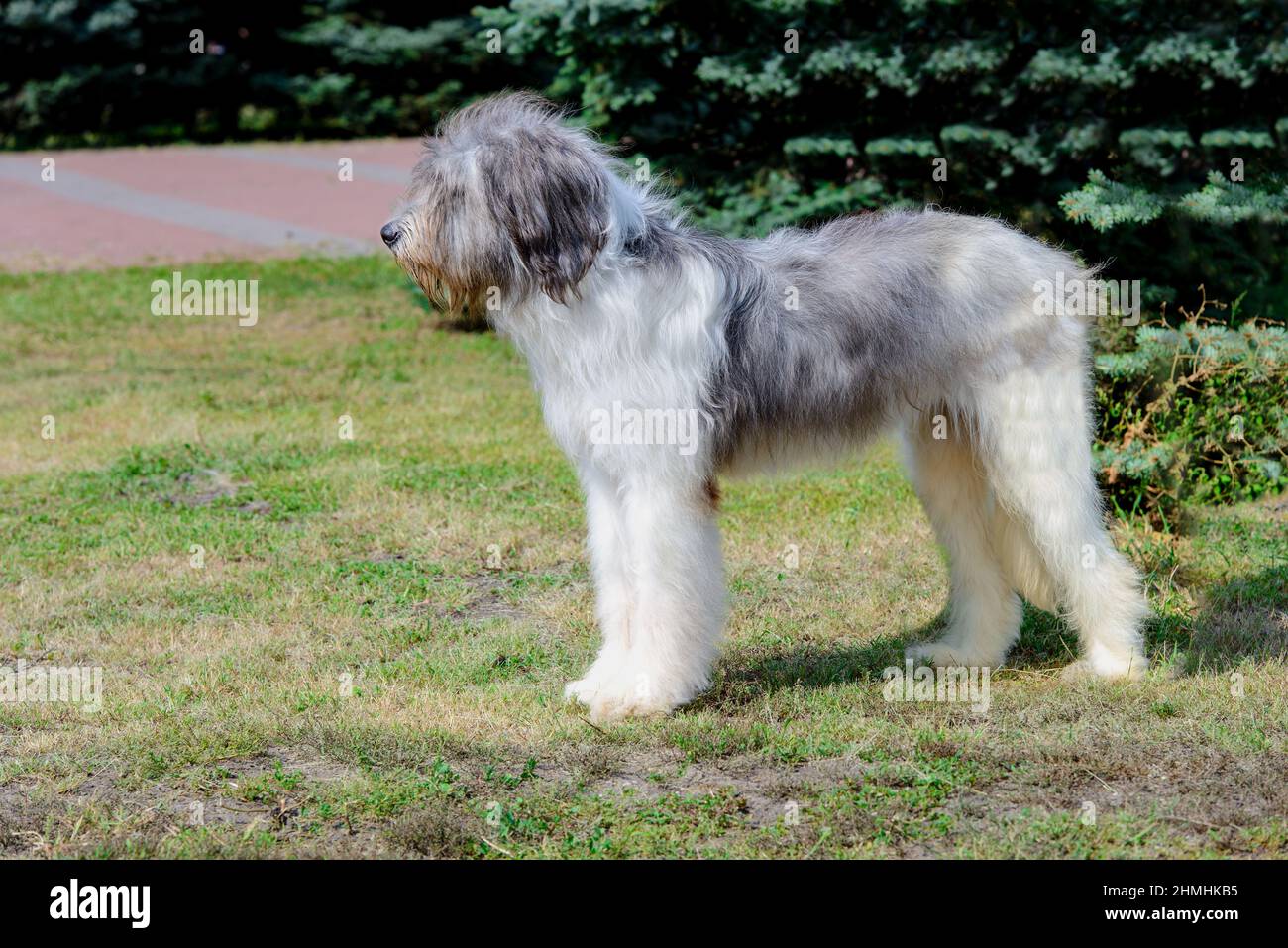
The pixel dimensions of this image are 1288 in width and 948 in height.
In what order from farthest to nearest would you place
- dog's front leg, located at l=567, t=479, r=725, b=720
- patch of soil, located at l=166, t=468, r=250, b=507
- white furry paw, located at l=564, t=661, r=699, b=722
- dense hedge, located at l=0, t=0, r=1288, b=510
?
1. patch of soil, located at l=166, t=468, r=250, b=507
2. dense hedge, located at l=0, t=0, r=1288, b=510
3. white furry paw, located at l=564, t=661, r=699, b=722
4. dog's front leg, located at l=567, t=479, r=725, b=720

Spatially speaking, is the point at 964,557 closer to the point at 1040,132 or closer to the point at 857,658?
the point at 857,658

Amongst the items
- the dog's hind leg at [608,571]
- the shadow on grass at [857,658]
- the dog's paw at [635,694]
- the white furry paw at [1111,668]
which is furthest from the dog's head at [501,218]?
the white furry paw at [1111,668]

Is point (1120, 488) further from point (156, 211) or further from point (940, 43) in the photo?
point (156, 211)

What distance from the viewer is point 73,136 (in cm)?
2466

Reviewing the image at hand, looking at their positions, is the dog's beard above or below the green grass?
above

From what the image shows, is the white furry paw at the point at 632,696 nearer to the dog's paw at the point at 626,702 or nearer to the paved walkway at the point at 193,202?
the dog's paw at the point at 626,702

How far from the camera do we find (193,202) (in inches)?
766

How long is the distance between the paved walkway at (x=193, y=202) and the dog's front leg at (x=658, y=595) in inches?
358

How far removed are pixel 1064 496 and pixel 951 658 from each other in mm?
834

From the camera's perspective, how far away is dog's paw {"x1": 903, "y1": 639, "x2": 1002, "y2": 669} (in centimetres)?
567

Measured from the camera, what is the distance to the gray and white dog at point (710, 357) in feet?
15.8

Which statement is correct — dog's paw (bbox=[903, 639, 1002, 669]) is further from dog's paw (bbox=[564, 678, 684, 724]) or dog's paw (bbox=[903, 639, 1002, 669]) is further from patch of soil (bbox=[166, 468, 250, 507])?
patch of soil (bbox=[166, 468, 250, 507])

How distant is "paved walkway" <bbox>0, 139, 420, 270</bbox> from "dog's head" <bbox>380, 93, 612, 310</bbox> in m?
9.03

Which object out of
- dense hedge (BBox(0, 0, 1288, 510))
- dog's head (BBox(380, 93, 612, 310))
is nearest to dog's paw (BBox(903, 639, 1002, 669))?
dense hedge (BBox(0, 0, 1288, 510))
